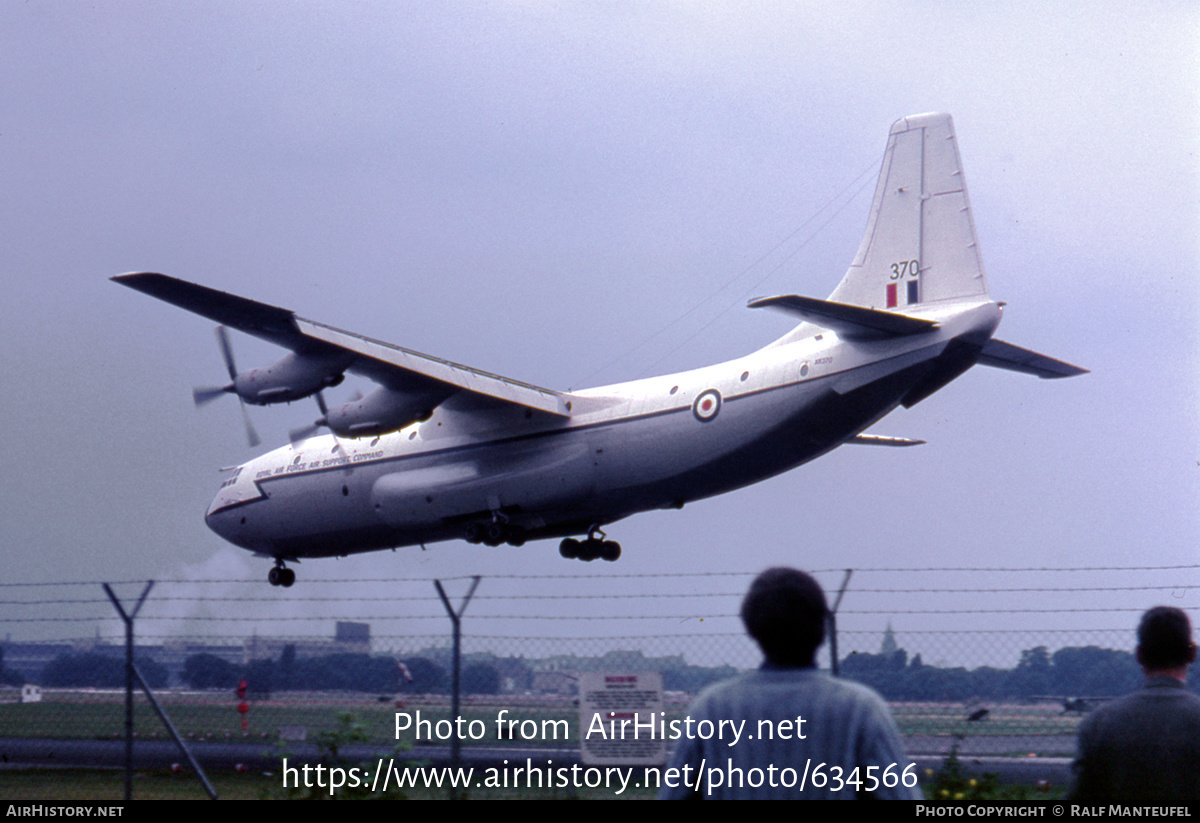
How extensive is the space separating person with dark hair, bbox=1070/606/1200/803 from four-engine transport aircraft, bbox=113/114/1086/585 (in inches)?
448

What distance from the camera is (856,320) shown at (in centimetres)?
1814

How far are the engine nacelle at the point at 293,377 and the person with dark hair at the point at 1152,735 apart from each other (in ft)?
57.9

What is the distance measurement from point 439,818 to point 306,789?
1.22 metres

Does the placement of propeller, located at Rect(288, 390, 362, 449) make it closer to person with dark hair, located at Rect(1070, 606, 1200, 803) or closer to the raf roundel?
the raf roundel

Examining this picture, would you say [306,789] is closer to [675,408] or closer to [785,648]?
[785,648]

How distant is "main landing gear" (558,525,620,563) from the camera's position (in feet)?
84.7

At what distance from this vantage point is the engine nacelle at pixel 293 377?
70.6ft

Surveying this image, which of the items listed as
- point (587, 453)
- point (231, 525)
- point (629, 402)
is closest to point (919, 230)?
point (629, 402)

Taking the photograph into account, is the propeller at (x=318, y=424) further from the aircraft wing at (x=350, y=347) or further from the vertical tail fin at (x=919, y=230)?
the vertical tail fin at (x=919, y=230)

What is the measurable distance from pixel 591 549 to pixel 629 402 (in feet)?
16.4

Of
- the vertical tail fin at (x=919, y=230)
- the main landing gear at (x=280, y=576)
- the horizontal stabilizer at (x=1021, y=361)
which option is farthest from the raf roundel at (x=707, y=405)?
the main landing gear at (x=280, y=576)

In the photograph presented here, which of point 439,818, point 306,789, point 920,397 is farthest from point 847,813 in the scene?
point 920,397

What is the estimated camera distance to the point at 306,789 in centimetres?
874

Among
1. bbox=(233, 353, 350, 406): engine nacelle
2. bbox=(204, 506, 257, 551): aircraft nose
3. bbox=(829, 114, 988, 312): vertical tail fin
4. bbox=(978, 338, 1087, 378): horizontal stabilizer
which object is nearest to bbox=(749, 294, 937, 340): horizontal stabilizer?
bbox=(829, 114, 988, 312): vertical tail fin
